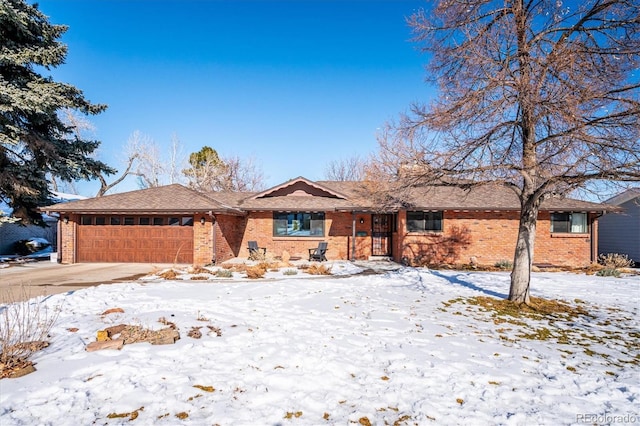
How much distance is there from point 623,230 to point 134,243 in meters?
25.0

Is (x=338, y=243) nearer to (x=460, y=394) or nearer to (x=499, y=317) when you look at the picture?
(x=499, y=317)

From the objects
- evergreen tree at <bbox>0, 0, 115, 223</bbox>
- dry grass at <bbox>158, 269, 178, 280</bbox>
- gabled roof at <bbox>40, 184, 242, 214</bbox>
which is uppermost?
evergreen tree at <bbox>0, 0, 115, 223</bbox>

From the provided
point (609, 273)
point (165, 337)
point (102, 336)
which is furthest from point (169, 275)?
point (609, 273)

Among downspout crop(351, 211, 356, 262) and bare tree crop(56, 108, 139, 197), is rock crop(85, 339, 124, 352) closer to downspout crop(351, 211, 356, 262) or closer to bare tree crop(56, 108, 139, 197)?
downspout crop(351, 211, 356, 262)

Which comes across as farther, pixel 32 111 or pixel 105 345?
pixel 32 111

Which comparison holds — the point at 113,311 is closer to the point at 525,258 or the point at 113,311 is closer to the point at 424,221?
the point at 525,258

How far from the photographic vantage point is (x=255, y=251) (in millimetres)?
15695

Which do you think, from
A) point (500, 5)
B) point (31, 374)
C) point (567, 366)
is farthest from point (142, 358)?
point (500, 5)

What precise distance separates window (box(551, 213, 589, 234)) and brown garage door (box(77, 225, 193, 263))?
17.1m

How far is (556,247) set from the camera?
15406 mm

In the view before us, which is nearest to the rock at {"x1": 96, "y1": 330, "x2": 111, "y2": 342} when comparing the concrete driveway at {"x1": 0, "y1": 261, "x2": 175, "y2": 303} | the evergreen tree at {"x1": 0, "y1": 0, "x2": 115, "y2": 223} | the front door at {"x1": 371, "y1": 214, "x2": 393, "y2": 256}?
the concrete driveway at {"x1": 0, "y1": 261, "x2": 175, "y2": 303}

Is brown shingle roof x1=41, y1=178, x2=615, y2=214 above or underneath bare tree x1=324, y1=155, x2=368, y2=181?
underneath

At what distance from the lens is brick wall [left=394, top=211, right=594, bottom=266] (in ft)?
50.4

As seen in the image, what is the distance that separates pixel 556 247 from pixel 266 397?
661 inches
